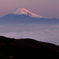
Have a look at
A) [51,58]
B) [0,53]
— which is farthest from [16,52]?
[51,58]

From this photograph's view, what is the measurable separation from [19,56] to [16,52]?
44.4 inches

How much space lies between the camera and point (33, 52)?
27.2 metres

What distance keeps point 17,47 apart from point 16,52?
2374 millimetres

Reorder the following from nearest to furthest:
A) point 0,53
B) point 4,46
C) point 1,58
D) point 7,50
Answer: point 1,58
point 0,53
point 7,50
point 4,46

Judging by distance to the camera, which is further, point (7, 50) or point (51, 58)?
point (51, 58)

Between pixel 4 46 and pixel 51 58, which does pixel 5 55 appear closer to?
pixel 4 46

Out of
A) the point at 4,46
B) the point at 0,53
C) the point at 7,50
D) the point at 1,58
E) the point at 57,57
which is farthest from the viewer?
the point at 57,57

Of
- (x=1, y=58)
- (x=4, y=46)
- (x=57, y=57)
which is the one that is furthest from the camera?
(x=57, y=57)

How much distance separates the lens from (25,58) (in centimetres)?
2433

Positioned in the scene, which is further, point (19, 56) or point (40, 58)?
point (40, 58)

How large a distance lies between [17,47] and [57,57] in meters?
6.66

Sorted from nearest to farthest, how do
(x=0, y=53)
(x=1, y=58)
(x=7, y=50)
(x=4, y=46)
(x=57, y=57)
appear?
(x=1, y=58) → (x=0, y=53) → (x=7, y=50) → (x=4, y=46) → (x=57, y=57)

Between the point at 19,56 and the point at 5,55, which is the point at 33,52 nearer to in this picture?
the point at 19,56

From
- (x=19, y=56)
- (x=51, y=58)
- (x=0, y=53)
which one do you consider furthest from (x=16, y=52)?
(x=51, y=58)
